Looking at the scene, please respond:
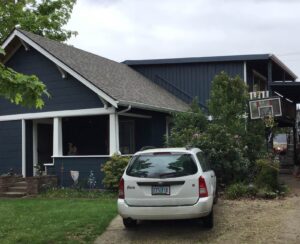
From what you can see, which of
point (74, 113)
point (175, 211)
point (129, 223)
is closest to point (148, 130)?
point (74, 113)

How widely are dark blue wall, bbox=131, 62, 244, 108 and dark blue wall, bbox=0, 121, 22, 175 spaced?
7.52 metres

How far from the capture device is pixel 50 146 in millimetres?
→ 20859

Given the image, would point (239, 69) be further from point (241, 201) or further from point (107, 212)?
point (107, 212)

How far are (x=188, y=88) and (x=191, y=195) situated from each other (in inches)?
568

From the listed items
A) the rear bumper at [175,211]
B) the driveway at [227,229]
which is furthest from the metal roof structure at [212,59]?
the rear bumper at [175,211]

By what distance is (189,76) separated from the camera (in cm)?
2359

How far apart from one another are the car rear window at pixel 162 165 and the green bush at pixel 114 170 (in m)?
5.77

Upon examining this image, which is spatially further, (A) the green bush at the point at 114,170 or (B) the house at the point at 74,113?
(B) the house at the point at 74,113

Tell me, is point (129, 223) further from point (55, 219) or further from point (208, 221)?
point (55, 219)

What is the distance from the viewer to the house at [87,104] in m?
17.4

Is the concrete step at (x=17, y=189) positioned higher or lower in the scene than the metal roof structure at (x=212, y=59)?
lower

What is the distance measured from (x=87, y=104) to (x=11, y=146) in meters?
3.87

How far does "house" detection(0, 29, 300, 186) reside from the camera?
57.0ft

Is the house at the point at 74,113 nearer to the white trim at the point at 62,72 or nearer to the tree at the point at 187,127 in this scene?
the white trim at the point at 62,72
